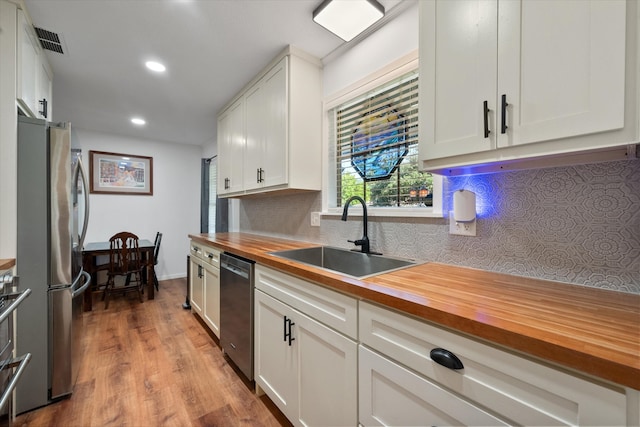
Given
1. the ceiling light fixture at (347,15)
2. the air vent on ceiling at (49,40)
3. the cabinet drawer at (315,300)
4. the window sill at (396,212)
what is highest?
the air vent on ceiling at (49,40)

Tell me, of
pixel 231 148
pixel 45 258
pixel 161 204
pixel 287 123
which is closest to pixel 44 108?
pixel 45 258

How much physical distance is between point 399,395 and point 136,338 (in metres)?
2.61

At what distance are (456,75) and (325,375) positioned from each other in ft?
4.43

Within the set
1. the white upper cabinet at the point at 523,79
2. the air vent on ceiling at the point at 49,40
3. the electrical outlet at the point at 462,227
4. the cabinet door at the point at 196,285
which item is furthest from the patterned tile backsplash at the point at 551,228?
the air vent on ceiling at the point at 49,40

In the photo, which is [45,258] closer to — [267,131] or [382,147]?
[267,131]

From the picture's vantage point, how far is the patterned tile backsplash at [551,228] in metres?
0.91

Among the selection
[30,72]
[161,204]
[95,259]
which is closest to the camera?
[30,72]

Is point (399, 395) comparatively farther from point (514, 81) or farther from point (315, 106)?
point (315, 106)

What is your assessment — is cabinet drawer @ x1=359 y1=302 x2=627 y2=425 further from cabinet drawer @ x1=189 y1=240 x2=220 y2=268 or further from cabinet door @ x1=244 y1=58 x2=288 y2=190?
cabinet drawer @ x1=189 y1=240 x2=220 y2=268

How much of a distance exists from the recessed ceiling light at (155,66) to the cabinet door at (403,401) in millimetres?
2579

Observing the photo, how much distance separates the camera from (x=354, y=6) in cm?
155

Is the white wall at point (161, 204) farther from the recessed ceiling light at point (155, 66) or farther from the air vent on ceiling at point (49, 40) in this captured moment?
the recessed ceiling light at point (155, 66)

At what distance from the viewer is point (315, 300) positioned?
1.21 m

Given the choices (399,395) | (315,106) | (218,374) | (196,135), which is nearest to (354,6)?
(315,106)
